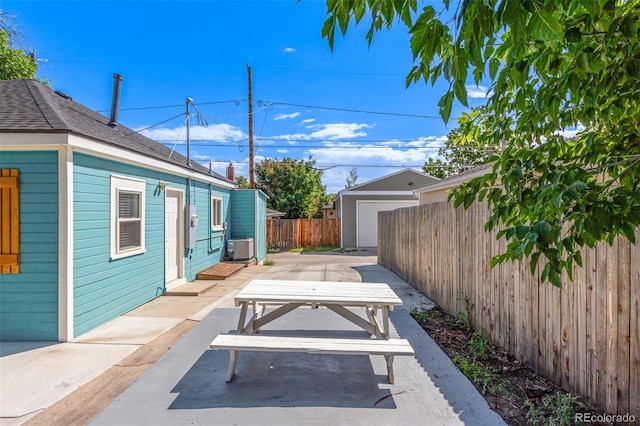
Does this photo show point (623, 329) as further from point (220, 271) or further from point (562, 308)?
point (220, 271)

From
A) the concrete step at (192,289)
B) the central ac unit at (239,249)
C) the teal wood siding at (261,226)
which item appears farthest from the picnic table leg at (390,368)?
the teal wood siding at (261,226)

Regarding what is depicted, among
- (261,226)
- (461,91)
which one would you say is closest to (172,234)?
(261,226)

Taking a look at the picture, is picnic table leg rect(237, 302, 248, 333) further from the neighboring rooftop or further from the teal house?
the neighboring rooftop

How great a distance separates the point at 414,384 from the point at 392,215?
6.82m

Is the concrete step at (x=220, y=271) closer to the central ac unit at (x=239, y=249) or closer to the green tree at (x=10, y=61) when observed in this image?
the central ac unit at (x=239, y=249)

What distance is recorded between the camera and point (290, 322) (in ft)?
16.1

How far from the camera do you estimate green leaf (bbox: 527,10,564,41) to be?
2.96 feet

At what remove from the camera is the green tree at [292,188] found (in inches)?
928

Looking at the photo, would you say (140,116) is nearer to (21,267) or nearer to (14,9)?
(14,9)

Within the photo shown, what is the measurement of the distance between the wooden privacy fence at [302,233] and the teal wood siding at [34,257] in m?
15.0

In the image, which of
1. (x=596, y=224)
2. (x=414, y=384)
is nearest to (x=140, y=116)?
(x=414, y=384)

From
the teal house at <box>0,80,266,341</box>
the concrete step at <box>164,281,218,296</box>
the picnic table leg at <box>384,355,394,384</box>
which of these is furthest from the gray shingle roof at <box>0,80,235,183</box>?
the picnic table leg at <box>384,355,394,384</box>

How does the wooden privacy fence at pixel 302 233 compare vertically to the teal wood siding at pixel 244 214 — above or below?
below

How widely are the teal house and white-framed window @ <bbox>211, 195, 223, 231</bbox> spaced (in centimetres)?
341
